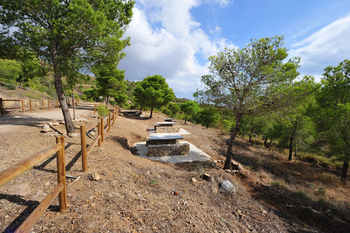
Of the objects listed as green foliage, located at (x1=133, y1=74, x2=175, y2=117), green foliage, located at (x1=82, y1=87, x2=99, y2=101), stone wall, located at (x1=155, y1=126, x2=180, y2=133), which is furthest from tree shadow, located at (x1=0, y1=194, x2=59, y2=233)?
green foliage, located at (x1=82, y1=87, x2=99, y2=101)

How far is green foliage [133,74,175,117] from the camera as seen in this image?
2081cm

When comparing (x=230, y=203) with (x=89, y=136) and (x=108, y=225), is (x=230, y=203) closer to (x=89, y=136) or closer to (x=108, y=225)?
(x=108, y=225)

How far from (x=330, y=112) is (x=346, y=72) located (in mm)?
3230

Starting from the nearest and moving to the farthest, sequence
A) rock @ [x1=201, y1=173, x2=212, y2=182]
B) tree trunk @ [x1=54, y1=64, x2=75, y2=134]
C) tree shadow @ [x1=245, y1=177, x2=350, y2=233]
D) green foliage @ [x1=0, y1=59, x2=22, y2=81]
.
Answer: tree shadow @ [x1=245, y1=177, x2=350, y2=233], rock @ [x1=201, y1=173, x2=212, y2=182], tree trunk @ [x1=54, y1=64, x2=75, y2=134], green foliage @ [x1=0, y1=59, x2=22, y2=81]

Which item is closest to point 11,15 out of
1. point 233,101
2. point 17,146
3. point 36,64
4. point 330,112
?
point 36,64

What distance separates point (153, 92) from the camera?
67.1ft

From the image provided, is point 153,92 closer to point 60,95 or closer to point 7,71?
point 60,95

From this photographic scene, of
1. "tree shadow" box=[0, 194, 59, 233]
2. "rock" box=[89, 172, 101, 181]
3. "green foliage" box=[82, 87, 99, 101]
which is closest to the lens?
"tree shadow" box=[0, 194, 59, 233]

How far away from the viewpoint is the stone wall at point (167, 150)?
28.6 feet

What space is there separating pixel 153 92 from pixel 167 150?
42.7 ft

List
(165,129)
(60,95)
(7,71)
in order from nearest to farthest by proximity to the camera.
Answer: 1. (60,95)
2. (165,129)
3. (7,71)

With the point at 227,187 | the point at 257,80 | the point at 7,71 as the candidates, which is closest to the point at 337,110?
the point at 257,80

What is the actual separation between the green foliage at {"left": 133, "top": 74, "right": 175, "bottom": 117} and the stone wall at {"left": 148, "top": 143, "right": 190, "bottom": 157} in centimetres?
1286

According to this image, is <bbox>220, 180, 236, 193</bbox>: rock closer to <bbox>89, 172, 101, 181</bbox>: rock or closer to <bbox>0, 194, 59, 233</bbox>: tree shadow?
<bbox>89, 172, 101, 181</bbox>: rock
